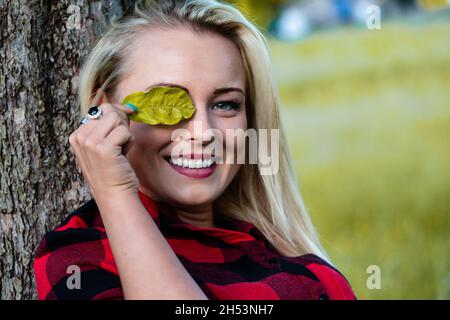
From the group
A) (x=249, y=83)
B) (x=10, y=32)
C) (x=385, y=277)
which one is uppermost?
(x=10, y=32)

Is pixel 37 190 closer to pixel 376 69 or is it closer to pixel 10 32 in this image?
pixel 10 32

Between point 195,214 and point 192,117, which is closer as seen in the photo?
point 192,117

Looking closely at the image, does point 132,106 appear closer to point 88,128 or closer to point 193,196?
point 88,128

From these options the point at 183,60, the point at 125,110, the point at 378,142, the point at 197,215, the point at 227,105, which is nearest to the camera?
the point at 125,110

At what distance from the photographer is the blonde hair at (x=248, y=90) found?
2.57 m

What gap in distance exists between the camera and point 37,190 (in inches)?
104

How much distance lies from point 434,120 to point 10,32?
18.4 feet

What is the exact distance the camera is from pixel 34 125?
2639 millimetres

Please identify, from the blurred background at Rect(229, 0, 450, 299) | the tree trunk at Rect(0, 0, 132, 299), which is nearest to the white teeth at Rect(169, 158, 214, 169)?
the tree trunk at Rect(0, 0, 132, 299)

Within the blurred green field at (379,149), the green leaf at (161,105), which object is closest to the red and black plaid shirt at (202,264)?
the green leaf at (161,105)

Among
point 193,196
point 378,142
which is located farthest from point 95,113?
point 378,142

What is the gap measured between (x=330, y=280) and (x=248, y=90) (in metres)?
0.70

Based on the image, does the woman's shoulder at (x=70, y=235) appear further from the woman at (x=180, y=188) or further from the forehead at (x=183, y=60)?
the forehead at (x=183, y=60)

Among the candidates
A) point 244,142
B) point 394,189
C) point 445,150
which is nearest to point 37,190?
point 244,142
